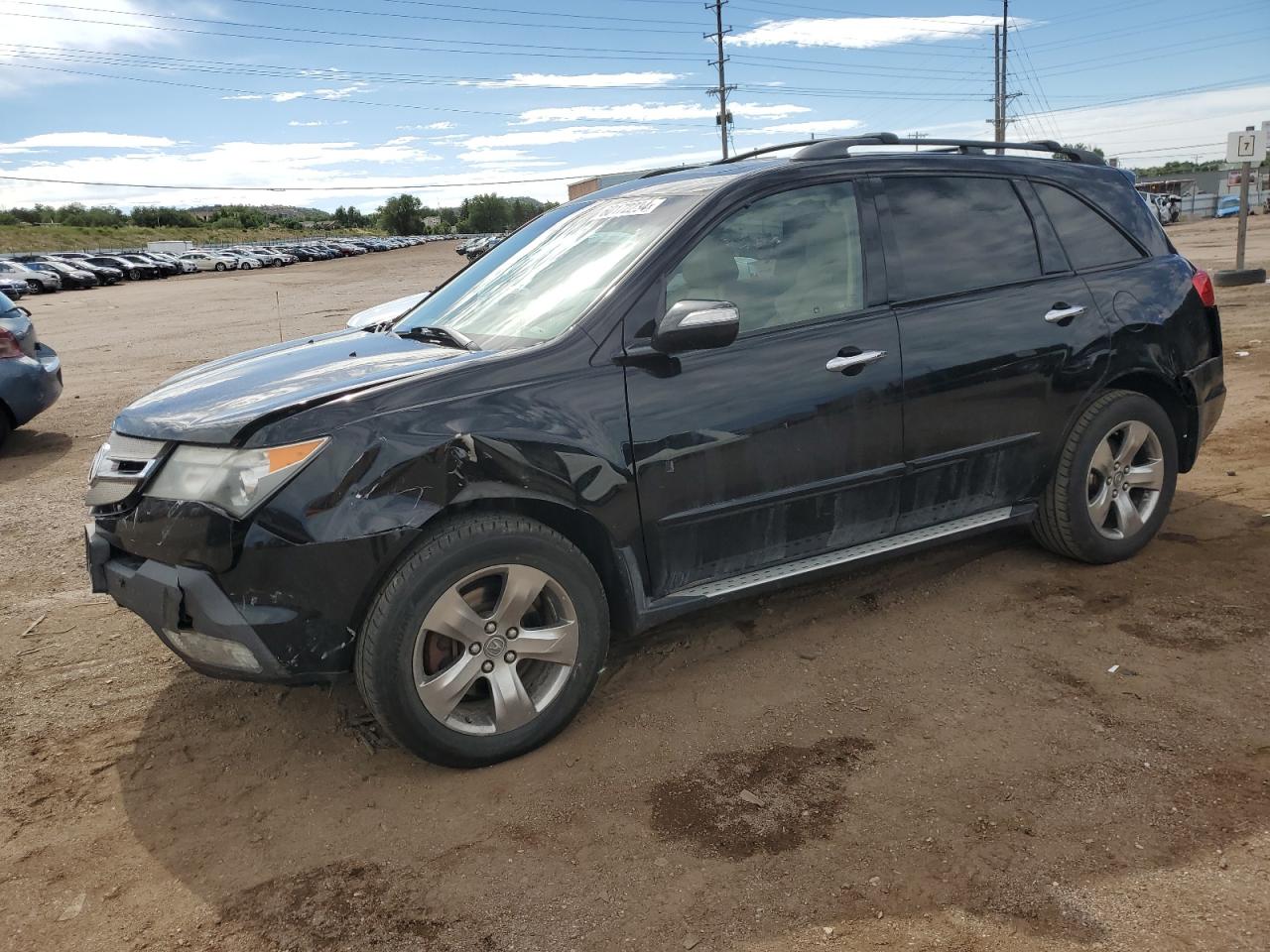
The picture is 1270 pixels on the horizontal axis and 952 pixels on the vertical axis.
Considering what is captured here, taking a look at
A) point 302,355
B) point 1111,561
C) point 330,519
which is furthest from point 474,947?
point 1111,561

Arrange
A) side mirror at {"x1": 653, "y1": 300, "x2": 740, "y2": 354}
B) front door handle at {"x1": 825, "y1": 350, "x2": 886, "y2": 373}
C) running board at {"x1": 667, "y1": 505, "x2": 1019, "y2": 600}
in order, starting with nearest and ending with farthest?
side mirror at {"x1": 653, "y1": 300, "x2": 740, "y2": 354} → running board at {"x1": 667, "y1": 505, "x2": 1019, "y2": 600} → front door handle at {"x1": 825, "y1": 350, "x2": 886, "y2": 373}

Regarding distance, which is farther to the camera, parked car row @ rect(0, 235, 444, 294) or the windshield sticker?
parked car row @ rect(0, 235, 444, 294)

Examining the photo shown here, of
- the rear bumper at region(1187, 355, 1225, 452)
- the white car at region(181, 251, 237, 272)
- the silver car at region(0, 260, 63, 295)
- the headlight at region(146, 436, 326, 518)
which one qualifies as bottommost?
the rear bumper at region(1187, 355, 1225, 452)

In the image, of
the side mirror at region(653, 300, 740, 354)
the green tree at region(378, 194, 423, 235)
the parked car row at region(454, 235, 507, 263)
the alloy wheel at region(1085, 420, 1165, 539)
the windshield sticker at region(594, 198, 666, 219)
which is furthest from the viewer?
the green tree at region(378, 194, 423, 235)

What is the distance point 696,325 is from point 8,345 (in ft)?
24.1

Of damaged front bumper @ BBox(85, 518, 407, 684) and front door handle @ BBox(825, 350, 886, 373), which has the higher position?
front door handle @ BBox(825, 350, 886, 373)

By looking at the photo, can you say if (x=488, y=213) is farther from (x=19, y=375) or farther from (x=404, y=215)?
(x=19, y=375)

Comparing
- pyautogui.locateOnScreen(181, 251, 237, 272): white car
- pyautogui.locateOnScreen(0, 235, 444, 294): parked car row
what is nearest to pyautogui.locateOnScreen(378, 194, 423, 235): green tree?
pyautogui.locateOnScreen(0, 235, 444, 294): parked car row

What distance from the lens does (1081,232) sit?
4.32 m

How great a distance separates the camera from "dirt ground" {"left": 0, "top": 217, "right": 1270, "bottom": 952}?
2.44 meters

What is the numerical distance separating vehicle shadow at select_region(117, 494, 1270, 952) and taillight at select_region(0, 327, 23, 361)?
230 inches

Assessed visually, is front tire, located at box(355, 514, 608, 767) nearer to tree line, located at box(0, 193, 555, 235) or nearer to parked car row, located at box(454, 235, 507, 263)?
parked car row, located at box(454, 235, 507, 263)

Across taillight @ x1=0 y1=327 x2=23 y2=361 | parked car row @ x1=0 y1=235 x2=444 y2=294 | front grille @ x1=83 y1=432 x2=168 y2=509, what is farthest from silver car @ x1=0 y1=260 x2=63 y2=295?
front grille @ x1=83 y1=432 x2=168 y2=509

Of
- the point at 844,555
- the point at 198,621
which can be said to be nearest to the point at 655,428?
the point at 844,555
